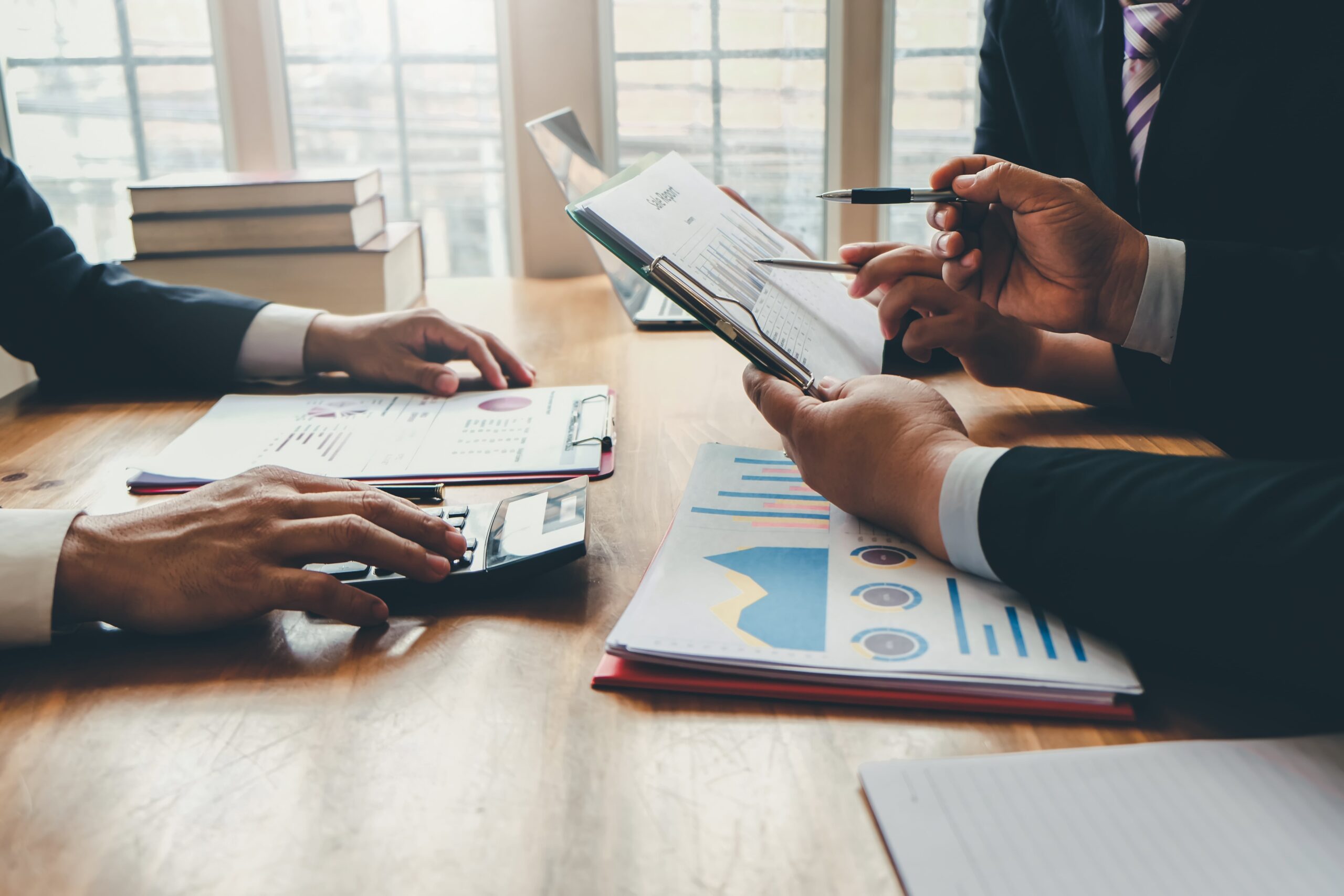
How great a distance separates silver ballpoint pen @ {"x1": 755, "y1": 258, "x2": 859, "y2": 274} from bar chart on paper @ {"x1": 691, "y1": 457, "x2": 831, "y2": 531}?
255 millimetres

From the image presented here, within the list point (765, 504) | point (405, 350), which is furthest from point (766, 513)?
point (405, 350)

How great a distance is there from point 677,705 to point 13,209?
1152mm

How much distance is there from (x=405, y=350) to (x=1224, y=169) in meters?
0.95

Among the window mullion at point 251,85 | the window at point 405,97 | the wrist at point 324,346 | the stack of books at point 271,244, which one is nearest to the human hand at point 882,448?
the wrist at point 324,346

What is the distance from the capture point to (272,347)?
3.97 ft

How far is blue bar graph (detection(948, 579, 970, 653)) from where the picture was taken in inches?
21.4

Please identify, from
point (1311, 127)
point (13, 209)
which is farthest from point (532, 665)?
point (13, 209)

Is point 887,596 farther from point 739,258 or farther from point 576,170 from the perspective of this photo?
point 576,170

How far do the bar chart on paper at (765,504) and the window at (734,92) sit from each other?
5.15ft

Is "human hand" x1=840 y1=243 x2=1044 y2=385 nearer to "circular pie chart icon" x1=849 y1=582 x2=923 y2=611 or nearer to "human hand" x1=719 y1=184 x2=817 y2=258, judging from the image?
"human hand" x1=719 y1=184 x2=817 y2=258

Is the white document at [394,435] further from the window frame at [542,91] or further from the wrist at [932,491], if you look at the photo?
the window frame at [542,91]

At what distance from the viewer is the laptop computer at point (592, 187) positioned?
1.52 meters

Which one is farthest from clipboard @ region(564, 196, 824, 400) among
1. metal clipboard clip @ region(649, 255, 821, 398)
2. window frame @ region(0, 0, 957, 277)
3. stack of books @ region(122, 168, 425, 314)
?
window frame @ region(0, 0, 957, 277)

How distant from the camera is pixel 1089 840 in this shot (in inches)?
16.0
